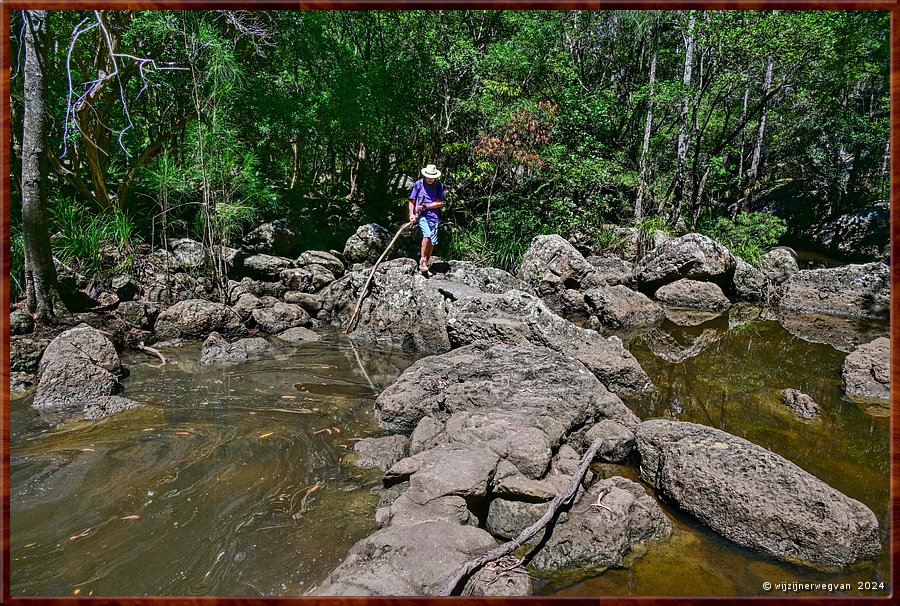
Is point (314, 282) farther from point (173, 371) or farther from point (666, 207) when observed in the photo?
point (666, 207)

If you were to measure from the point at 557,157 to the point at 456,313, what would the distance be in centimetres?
703

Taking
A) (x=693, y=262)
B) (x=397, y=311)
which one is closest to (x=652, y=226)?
(x=693, y=262)

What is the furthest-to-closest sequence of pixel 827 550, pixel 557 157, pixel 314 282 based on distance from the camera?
pixel 557 157 < pixel 314 282 < pixel 827 550

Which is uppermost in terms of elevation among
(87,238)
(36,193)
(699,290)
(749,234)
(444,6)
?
(444,6)

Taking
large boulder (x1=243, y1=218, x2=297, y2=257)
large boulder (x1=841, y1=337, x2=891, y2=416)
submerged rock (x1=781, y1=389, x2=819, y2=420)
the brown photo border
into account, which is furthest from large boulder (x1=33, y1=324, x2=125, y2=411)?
large boulder (x1=841, y1=337, x2=891, y2=416)

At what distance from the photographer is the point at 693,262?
11.0 metres

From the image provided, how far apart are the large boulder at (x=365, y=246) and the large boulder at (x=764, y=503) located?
27.9 ft

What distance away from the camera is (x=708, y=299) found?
1069 centimetres

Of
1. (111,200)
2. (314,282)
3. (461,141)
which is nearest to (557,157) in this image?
(461,141)

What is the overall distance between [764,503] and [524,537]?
1.62 m

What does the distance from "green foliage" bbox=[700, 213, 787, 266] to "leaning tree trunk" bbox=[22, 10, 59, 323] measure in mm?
13641

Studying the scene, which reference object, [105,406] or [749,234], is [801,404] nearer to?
[105,406]

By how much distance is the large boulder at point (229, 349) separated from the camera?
644 centimetres

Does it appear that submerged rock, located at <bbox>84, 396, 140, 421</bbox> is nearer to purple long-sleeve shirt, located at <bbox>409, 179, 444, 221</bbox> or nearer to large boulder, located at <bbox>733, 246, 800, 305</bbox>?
purple long-sleeve shirt, located at <bbox>409, 179, 444, 221</bbox>
